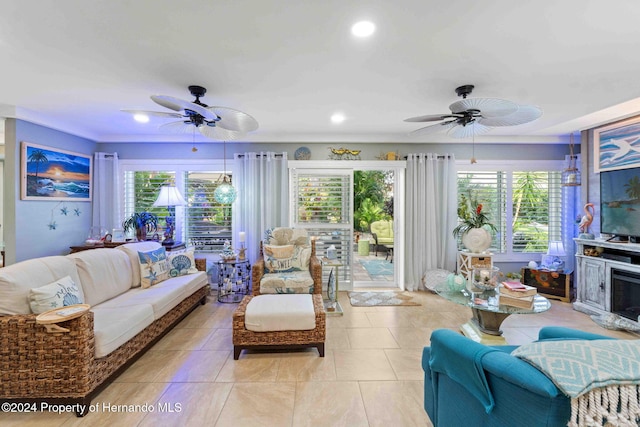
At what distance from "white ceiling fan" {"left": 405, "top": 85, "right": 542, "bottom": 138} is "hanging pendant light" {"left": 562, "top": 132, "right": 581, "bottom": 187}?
8.17 feet

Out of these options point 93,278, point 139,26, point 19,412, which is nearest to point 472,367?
point 139,26

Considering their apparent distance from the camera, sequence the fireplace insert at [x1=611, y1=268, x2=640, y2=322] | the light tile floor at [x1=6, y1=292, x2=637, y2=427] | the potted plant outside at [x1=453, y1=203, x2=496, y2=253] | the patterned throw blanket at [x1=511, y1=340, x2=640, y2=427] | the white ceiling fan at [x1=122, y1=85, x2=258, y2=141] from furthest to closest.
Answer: the potted plant outside at [x1=453, y1=203, x2=496, y2=253], the fireplace insert at [x1=611, y1=268, x2=640, y2=322], the white ceiling fan at [x1=122, y1=85, x2=258, y2=141], the light tile floor at [x1=6, y1=292, x2=637, y2=427], the patterned throw blanket at [x1=511, y1=340, x2=640, y2=427]

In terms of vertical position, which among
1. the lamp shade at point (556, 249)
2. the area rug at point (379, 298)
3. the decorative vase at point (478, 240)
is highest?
the decorative vase at point (478, 240)

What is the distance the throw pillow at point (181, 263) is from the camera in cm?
403

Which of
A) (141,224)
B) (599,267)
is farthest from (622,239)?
(141,224)

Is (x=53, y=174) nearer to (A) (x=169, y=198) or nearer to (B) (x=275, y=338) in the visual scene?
(A) (x=169, y=198)

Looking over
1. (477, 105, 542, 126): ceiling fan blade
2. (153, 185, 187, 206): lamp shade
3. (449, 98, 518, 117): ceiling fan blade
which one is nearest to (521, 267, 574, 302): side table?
(477, 105, 542, 126): ceiling fan blade

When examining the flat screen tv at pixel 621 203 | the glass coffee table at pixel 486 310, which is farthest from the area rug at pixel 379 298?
the flat screen tv at pixel 621 203

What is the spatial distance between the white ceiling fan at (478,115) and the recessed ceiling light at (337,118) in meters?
1.05

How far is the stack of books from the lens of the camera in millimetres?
2643

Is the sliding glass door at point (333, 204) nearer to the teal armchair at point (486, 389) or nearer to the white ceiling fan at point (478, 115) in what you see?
the white ceiling fan at point (478, 115)

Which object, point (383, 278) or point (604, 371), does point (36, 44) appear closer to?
point (604, 371)

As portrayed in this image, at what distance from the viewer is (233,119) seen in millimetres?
2777

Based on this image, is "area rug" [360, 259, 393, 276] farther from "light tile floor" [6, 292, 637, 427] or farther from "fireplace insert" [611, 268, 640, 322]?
"fireplace insert" [611, 268, 640, 322]
